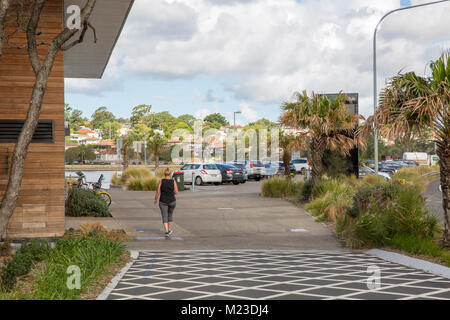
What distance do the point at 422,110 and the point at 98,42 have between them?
426 inches

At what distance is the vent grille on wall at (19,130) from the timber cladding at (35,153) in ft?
0.21

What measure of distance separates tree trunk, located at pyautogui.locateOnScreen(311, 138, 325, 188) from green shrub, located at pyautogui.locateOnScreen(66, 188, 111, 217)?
8.69m

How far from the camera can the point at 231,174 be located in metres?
37.7

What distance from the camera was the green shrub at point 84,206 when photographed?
17.2 metres

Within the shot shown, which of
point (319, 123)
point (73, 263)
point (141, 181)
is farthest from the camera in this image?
point (141, 181)

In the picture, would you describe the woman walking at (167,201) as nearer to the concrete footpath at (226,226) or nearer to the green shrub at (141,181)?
the concrete footpath at (226,226)

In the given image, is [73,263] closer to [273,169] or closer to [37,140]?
[37,140]

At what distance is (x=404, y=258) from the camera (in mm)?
10500

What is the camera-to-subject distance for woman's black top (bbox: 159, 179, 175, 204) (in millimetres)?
14508

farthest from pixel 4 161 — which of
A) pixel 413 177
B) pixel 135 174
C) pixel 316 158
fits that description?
pixel 135 174

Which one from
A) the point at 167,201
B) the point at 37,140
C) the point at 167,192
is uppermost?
the point at 37,140
